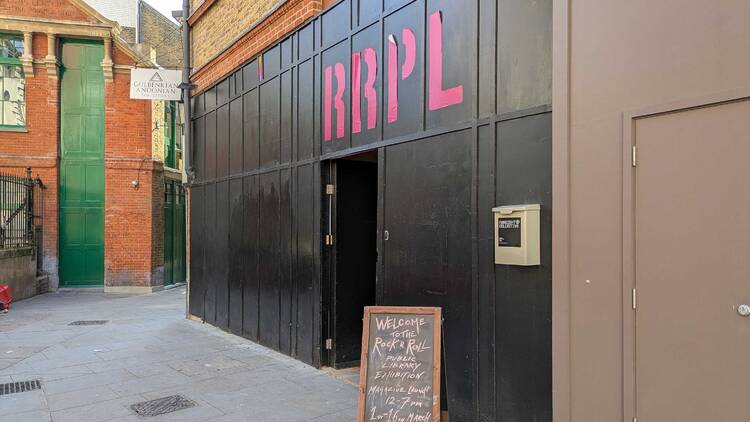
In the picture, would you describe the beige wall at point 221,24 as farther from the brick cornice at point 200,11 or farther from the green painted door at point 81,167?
the green painted door at point 81,167

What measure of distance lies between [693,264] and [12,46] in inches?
745

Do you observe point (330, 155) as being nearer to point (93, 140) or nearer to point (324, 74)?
point (324, 74)

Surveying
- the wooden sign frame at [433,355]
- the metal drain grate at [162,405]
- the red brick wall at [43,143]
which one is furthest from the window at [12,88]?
the wooden sign frame at [433,355]

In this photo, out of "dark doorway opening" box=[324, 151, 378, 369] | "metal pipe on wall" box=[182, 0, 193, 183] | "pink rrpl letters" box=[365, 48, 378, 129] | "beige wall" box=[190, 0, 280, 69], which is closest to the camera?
"pink rrpl letters" box=[365, 48, 378, 129]

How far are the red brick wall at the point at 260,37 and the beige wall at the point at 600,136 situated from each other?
173 inches

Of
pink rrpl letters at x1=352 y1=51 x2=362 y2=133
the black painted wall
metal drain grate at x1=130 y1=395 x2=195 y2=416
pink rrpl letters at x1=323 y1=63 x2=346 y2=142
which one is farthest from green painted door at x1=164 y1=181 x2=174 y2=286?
pink rrpl letters at x1=352 y1=51 x2=362 y2=133

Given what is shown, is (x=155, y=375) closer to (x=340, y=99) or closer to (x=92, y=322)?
(x=340, y=99)

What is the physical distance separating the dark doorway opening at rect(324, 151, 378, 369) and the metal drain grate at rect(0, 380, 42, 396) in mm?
3363

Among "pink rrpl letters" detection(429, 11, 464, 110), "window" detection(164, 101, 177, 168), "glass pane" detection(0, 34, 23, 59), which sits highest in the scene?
"glass pane" detection(0, 34, 23, 59)

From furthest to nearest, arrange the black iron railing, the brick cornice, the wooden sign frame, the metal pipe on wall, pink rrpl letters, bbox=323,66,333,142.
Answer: the black iron railing, the metal pipe on wall, the brick cornice, pink rrpl letters, bbox=323,66,333,142, the wooden sign frame

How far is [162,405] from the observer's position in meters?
5.61

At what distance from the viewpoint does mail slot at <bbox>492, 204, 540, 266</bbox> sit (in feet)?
12.8

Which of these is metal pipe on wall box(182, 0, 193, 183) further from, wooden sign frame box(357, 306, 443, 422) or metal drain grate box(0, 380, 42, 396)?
wooden sign frame box(357, 306, 443, 422)

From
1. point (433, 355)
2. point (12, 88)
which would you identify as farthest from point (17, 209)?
Answer: point (433, 355)
